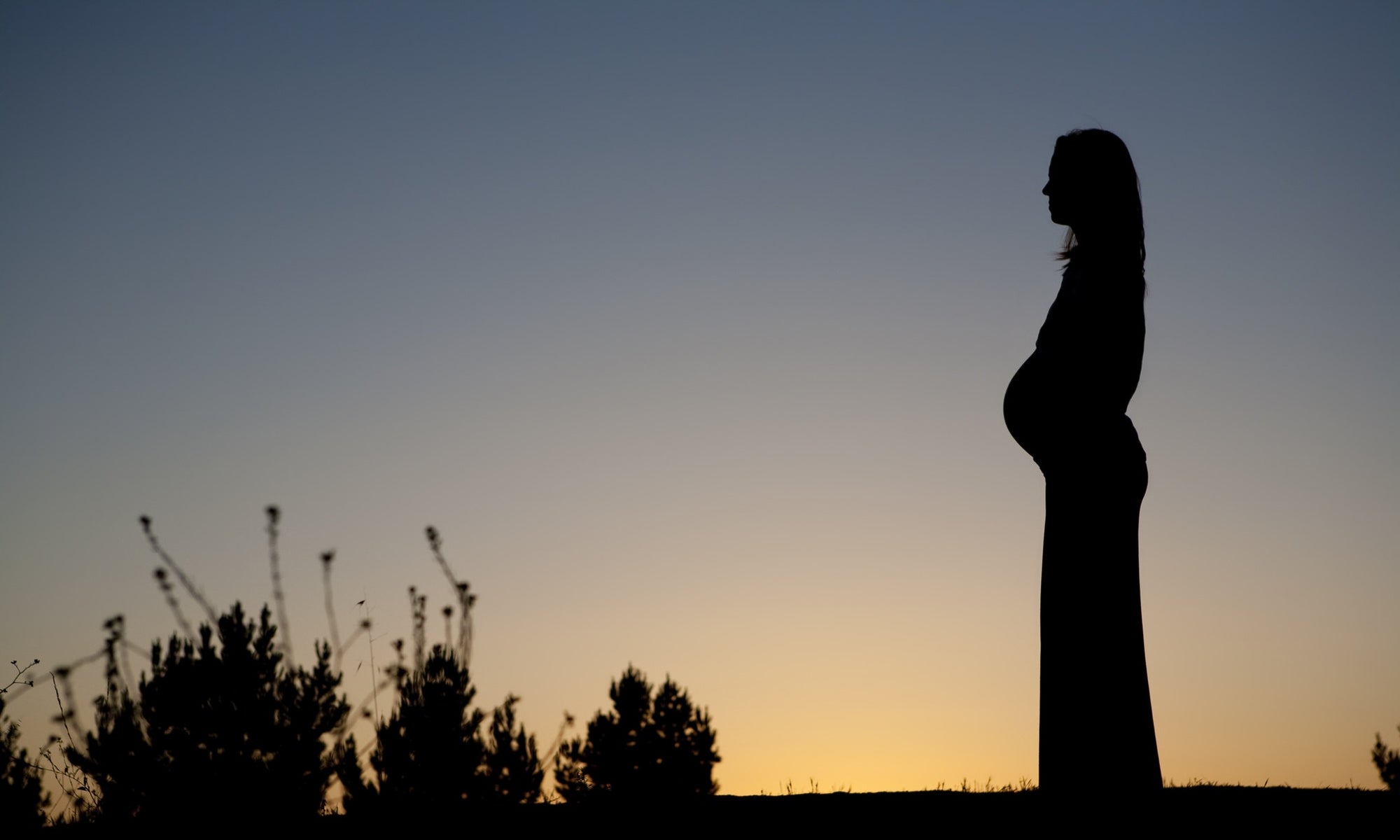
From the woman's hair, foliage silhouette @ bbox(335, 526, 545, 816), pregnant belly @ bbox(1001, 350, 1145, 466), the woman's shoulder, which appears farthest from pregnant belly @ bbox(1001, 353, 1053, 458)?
foliage silhouette @ bbox(335, 526, 545, 816)

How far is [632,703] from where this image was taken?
32.7 m

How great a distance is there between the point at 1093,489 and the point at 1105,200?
139 centimetres

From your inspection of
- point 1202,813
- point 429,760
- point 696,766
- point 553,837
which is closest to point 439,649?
point 429,760

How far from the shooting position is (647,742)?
3152 centimetres

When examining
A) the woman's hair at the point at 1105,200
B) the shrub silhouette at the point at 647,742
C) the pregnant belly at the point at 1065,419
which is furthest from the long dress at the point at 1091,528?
the shrub silhouette at the point at 647,742

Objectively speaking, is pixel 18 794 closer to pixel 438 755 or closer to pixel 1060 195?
pixel 438 755

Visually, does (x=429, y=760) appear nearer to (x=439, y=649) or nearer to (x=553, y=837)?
(x=439, y=649)

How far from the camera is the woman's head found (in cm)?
532

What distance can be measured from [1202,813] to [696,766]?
25553 mm

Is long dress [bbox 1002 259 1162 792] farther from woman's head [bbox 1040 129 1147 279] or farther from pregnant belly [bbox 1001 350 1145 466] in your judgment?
woman's head [bbox 1040 129 1147 279]

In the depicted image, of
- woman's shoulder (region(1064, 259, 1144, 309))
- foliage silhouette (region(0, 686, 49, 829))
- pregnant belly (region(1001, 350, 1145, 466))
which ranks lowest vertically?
foliage silhouette (region(0, 686, 49, 829))

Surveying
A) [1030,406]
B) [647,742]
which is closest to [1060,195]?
[1030,406]

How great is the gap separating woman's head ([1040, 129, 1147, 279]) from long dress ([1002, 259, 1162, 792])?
0.59 feet

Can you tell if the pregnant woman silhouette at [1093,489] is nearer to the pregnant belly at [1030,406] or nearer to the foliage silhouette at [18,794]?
the pregnant belly at [1030,406]
